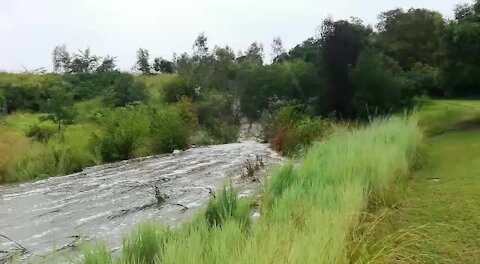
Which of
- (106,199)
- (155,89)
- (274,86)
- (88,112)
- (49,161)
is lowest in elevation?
(106,199)

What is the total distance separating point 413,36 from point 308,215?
34.5 m

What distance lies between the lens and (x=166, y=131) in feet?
59.0

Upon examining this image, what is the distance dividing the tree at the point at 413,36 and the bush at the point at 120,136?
21.6 meters

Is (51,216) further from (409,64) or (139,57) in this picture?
(139,57)

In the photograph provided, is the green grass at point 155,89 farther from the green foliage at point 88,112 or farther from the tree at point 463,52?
the tree at point 463,52

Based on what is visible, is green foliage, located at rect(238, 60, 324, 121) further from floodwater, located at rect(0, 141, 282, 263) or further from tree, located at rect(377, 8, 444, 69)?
floodwater, located at rect(0, 141, 282, 263)

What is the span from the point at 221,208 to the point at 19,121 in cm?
1988

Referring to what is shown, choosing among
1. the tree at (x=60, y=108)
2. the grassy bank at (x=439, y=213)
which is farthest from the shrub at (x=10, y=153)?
the grassy bank at (x=439, y=213)

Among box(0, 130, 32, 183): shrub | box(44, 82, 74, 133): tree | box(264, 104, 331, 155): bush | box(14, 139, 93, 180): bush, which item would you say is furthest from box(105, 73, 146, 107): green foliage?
box(0, 130, 32, 183): shrub

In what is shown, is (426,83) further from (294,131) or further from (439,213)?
(439,213)

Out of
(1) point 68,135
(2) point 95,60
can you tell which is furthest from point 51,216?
(2) point 95,60

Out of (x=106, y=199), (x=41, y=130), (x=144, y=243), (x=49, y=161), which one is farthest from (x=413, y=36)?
(x=144, y=243)

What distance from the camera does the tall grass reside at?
324 centimetres

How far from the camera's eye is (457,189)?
26.9ft
